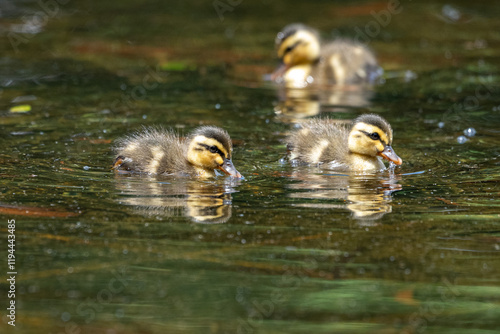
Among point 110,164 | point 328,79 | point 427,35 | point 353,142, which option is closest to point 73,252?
point 110,164

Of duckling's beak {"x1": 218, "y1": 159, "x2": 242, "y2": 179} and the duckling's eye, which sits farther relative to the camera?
the duckling's eye

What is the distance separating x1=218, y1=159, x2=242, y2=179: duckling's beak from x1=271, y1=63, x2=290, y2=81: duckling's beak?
4464 millimetres

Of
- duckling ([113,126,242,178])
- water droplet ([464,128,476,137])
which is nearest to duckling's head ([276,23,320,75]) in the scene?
water droplet ([464,128,476,137])

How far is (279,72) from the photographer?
1088 centimetres

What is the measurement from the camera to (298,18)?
46.1ft

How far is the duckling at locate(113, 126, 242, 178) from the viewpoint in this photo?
21.2 ft

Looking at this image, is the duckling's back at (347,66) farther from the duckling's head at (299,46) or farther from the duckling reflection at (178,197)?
the duckling reflection at (178,197)

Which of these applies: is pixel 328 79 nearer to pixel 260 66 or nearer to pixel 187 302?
pixel 260 66

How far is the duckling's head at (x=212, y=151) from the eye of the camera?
21.1ft

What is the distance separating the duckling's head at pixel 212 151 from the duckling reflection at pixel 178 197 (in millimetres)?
118

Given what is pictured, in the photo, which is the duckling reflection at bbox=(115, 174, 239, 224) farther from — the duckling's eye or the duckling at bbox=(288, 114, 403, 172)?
the duckling's eye

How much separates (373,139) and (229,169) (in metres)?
1.17

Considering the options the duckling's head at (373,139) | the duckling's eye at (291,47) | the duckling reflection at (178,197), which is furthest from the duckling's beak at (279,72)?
the duckling reflection at (178,197)

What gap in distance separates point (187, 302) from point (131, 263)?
0.57 meters
